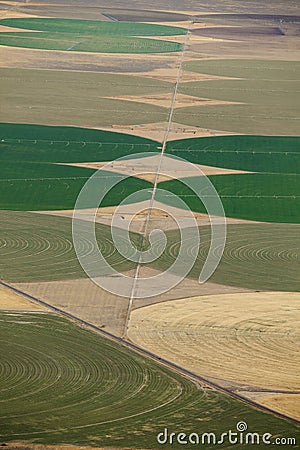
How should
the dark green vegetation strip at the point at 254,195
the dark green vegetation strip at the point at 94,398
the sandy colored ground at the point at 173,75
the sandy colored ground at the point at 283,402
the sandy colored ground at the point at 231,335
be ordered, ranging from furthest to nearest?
the sandy colored ground at the point at 173,75, the dark green vegetation strip at the point at 254,195, the sandy colored ground at the point at 231,335, the sandy colored ground at the point at 283,402, the dark green vegetation strip at the point at 94,398

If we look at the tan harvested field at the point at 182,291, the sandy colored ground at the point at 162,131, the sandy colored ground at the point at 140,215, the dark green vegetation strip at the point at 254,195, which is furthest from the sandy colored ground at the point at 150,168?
the tan harvested field at the point at 182,291

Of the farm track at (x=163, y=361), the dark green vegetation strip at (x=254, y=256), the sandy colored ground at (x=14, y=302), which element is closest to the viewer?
the farm track at (x=163, y=361)

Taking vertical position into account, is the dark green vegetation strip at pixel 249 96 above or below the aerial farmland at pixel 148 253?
above

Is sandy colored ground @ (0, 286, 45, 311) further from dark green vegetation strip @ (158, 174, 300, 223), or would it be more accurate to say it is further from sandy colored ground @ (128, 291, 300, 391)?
dark green vegetation strip @ (158, 174, 300, 223)

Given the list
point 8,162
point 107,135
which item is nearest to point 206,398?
point 8,162

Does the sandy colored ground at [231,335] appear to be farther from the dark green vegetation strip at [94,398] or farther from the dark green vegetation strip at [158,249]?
the dark green vegetation strip at [158,249]

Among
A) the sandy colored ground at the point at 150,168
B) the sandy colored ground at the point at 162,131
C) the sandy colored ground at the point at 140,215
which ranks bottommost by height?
the sandy colored ground at the point at 140,215

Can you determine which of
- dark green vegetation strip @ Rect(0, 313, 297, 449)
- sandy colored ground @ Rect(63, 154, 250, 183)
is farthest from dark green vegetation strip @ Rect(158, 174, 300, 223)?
dark green vegetation strip @ Rect(0, 313, 297, 449)
